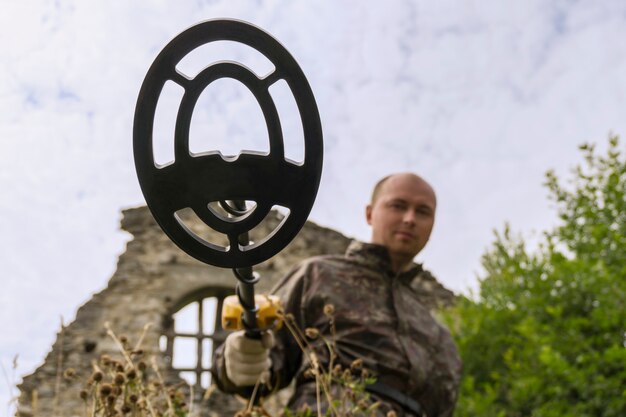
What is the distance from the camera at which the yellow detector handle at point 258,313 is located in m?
2.14

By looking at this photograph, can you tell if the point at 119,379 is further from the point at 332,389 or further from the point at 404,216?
the point at 404,216

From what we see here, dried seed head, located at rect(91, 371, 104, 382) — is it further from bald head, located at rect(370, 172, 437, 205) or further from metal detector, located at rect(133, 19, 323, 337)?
bald head, located at rect(370, 172, 437, 205)

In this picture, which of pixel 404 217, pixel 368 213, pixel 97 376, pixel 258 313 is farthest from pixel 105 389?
pixel 368 213

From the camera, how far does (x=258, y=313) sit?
223 centimetres

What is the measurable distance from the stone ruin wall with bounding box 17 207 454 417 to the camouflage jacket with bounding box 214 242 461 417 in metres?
5.23

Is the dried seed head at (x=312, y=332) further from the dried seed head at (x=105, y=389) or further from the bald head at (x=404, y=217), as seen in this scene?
the bald head at (x=404, y=217)

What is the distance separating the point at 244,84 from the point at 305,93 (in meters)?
0.11

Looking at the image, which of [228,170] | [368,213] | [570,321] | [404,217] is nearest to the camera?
[228,170]

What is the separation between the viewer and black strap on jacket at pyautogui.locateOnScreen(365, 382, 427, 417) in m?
2.51

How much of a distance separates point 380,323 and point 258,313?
23.1 inches

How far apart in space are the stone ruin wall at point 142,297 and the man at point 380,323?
5232 mm

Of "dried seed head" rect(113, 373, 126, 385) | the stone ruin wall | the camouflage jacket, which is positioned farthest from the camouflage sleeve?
the stone ruin wall

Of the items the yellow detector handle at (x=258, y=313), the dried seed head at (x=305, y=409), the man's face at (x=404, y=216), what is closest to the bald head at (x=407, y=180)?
the man's face at (x=404, y=216)

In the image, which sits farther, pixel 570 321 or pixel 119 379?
pixel 570 321
